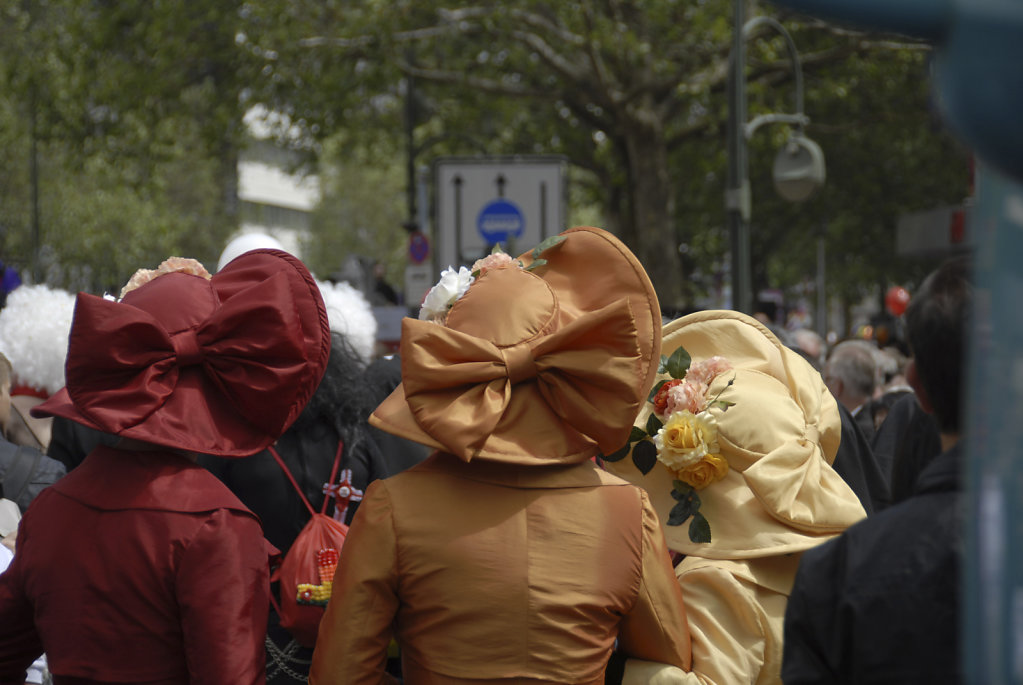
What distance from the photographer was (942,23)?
33.2 inches

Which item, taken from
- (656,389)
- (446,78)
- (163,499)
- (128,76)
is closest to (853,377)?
(656,389)

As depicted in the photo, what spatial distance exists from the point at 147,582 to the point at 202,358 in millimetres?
514

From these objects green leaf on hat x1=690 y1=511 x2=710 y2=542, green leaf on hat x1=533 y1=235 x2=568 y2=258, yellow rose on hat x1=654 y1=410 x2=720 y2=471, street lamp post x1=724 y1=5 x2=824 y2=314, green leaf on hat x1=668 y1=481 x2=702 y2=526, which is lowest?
green leaf on hat x1=690 y1=511 x2=710 y2=542

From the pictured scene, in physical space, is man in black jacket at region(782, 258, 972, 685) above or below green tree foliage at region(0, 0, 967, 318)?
below

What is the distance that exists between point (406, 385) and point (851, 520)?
1.19m

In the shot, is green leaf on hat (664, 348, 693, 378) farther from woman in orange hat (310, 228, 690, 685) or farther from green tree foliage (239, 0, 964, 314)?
green tree foliage (239, 0, 964, 314)

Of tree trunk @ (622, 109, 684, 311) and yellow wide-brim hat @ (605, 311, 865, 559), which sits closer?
yellow wide-brim hat @ (605, 311, 865, 559)

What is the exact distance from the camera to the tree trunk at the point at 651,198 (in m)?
16.1

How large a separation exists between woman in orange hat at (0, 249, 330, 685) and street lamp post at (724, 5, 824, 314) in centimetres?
1017

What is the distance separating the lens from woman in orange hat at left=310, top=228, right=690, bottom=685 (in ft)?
7.93

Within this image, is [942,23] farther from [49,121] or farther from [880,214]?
[880,214]

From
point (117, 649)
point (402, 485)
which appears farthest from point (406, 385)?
point (117, 649)

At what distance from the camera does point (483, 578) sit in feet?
7.93

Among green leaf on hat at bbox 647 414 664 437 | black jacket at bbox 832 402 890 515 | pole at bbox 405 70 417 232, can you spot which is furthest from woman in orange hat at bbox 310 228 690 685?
pole at bbox 405 70 417 232
